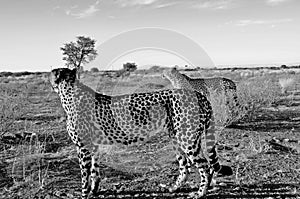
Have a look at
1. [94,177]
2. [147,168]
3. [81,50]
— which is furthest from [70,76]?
[81,50]

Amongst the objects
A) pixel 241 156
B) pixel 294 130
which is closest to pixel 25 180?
pixel 241 156

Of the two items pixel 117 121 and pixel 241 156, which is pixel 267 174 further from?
pixel 117 121

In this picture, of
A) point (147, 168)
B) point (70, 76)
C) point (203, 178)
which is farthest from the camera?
point (147, 168)

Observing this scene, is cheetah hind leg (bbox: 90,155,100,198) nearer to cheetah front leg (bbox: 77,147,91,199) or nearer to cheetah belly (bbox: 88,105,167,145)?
cheetah front leg (bbox: 77,147,91,199)

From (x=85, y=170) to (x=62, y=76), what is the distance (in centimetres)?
134

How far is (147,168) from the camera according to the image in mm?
6516

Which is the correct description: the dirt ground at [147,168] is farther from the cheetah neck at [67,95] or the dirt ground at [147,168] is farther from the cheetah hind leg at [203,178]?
the cheetah neck at [67,95]

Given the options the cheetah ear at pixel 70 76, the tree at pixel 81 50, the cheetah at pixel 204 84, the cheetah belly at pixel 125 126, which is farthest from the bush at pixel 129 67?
the cheetah belly at pixel 125 126

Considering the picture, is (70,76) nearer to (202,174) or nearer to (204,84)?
(202,174)

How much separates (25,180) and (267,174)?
3.64 m

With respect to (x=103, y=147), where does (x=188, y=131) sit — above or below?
above

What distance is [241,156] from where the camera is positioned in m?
6.93

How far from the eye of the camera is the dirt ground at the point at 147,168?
17.7 ft

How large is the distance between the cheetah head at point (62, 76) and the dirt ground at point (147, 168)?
1.34 metres
